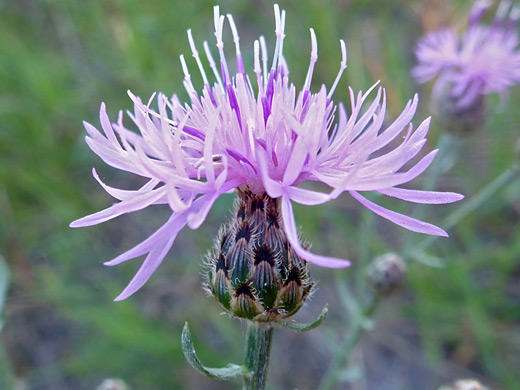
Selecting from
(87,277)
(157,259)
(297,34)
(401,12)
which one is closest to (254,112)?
(157,259)

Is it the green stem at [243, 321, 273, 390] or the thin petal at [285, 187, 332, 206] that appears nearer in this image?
the thin petal at [285, 187, 332, 206]

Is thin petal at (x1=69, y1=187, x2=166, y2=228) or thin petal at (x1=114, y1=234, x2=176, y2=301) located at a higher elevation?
thin petal at (x1=69, y1=187, x2=166, y2=228)

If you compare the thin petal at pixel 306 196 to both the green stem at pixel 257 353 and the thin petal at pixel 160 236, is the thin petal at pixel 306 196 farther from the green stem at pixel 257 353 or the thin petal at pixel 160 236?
the green stem at pixel 257 353

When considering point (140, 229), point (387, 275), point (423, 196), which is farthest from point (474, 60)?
point (140, 229)

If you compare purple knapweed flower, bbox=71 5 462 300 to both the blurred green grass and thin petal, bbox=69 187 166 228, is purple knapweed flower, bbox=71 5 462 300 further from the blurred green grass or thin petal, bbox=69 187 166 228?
the blurred green grass

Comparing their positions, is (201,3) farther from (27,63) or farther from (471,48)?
(471,48)

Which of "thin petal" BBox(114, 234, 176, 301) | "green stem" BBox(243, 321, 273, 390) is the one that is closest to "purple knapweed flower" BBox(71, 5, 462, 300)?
"thin petal" BBox(114, 234, 176, 301)
